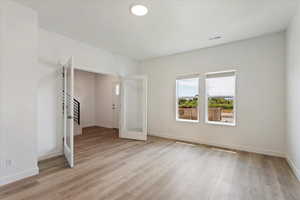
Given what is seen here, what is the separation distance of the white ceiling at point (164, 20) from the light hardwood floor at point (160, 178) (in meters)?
2.90

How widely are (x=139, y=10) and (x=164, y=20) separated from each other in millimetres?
593

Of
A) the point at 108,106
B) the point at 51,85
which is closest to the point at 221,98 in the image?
the point at 51,85

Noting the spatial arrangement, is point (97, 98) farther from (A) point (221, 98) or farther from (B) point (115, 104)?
(A) point (221, 98)

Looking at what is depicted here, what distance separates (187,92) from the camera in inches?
190

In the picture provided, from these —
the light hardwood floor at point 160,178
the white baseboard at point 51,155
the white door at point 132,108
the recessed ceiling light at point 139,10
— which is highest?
the recessed ceiling light at point 139,10

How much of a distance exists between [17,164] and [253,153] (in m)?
4.92

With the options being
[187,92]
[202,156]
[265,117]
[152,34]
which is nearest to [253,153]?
[265,117]

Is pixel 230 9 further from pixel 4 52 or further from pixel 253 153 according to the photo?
pixel 4 52

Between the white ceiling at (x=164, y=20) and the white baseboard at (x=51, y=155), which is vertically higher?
the white ceiling at (x=164, y=20)

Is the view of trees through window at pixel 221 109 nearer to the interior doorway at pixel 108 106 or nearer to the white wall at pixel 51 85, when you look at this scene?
the interior doorway at pixel 108 106

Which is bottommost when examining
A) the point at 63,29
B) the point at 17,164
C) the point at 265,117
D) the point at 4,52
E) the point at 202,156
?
the point at 202,156

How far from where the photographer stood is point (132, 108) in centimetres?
526

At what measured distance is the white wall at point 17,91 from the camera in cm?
223

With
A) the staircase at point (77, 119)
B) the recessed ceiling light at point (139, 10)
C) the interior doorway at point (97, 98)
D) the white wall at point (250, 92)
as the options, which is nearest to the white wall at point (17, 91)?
the recessed ceiling light at point (139, 10)
